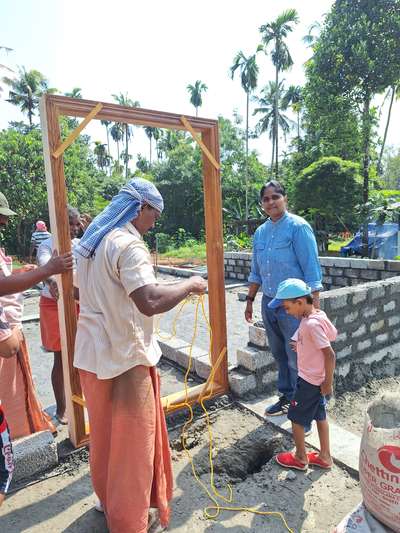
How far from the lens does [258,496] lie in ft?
8.09

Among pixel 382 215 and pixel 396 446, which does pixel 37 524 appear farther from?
pixel 382 215

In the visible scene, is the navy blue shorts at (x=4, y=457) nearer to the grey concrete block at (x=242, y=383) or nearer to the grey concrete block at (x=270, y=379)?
the grey concrete block at (x=242, y=383)

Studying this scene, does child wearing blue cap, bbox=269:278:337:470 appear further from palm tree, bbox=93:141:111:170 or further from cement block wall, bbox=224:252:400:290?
palm tree, bbox=93:141:111:170

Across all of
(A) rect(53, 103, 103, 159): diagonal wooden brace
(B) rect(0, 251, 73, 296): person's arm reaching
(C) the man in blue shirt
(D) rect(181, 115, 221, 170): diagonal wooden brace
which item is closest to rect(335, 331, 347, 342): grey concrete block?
(C) the man in blue shirt

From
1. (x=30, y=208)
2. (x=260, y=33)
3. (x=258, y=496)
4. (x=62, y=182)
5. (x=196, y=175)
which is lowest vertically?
(x=258, y=496)

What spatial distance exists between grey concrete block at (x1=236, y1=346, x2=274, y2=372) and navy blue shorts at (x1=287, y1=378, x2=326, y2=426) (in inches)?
41.0

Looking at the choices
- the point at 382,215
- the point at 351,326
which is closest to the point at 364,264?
the point at 382,215

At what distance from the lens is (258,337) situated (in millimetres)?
3691

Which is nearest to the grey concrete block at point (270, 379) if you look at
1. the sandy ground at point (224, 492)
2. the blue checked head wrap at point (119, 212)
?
the sandy ground at point (224, 492)

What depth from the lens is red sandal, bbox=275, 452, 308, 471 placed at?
2.65m

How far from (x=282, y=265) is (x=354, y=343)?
5.93 feet

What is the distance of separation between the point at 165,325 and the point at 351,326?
11.3 ft

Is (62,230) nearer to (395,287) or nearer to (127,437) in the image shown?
(127,437)

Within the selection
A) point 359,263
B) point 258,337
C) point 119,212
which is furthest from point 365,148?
point 119,212
